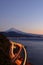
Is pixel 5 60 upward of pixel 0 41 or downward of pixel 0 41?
downward

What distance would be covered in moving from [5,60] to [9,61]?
0.11 feet

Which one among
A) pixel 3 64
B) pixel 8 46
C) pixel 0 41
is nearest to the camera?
pixel 3 64

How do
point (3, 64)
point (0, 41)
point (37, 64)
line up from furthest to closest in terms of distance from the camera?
point (37, 64) → point (0, 41) → point (3, 64)

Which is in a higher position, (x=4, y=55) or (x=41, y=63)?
(x=4, y=55)

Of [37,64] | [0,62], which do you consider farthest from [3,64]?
[37,64]

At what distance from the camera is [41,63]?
59.6 feet

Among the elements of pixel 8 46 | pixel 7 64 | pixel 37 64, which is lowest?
pixel 37 64

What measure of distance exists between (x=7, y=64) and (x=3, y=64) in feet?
0.10

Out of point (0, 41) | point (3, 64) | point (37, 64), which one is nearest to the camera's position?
point (3, 64)

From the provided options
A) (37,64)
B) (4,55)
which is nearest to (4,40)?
(4,55)

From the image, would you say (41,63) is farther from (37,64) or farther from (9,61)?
(9,61)

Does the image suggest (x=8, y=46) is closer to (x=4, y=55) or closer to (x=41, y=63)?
(x=4, y=55)

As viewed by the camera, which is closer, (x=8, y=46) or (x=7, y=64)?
(x=7, y=64)

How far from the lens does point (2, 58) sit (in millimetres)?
1461
